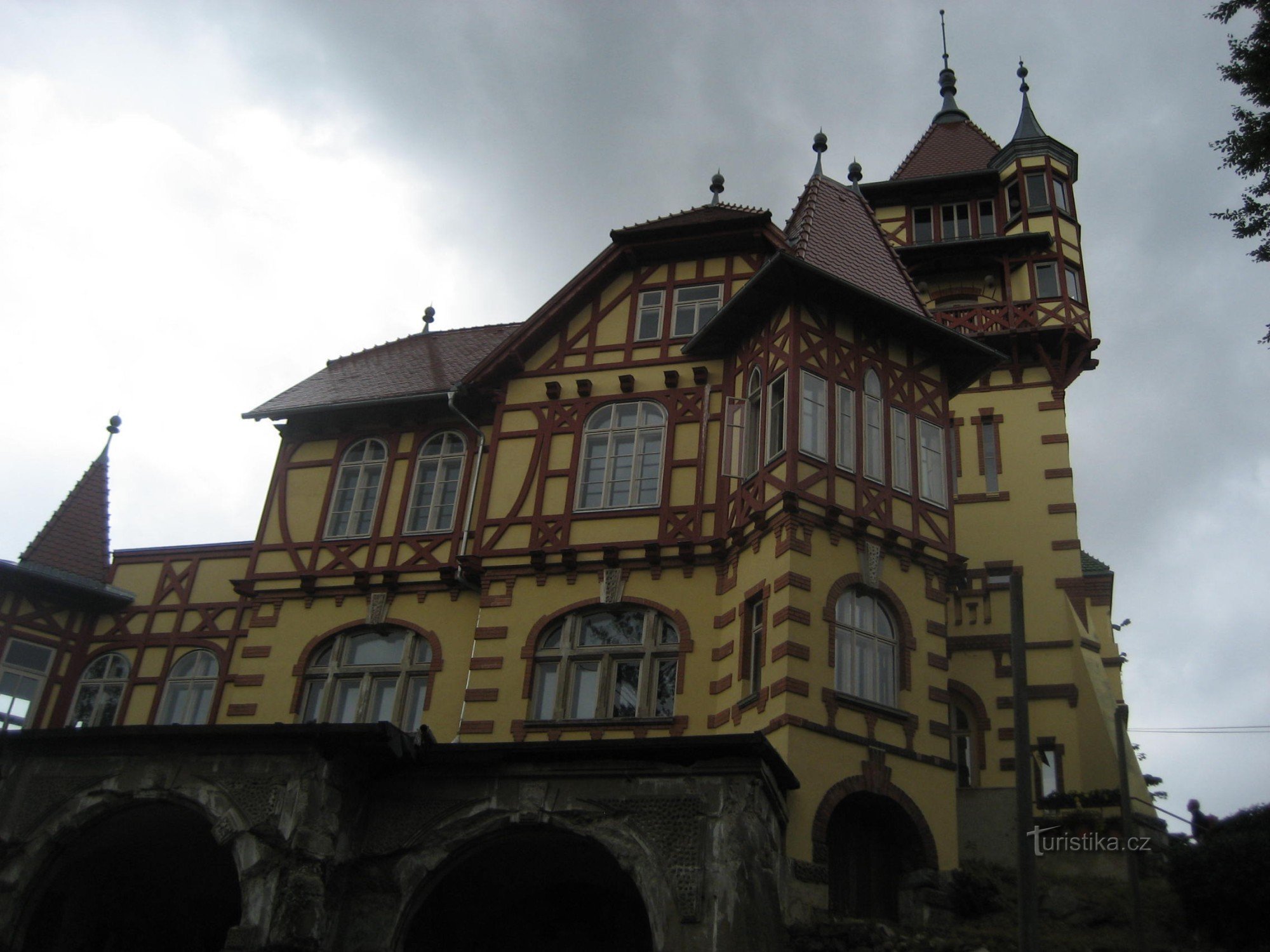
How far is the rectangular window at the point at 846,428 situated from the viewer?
66.5 feet

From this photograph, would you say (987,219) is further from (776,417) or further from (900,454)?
(776,417)

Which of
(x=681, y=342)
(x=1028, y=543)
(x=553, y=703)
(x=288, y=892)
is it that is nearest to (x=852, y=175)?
(x=681, y=342)

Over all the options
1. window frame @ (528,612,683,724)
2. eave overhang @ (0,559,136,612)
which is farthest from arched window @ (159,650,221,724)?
window frame @ (528,612,683,724)

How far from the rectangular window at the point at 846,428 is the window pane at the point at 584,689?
16.2 ft

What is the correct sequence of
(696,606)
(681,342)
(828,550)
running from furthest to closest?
(681,342) → (696,606) → (828,550)

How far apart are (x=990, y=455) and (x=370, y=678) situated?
40.5 ft

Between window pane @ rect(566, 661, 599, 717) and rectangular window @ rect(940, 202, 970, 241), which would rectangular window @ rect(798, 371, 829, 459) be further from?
rectangular window @ rect(940, 202, 970, 241)

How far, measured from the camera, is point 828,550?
1923cm

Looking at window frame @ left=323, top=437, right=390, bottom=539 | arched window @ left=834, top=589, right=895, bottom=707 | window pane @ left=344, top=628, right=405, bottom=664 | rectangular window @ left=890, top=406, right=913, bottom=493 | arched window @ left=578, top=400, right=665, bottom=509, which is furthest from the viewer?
window frame @ left=323, top=437, right=390, bottom=539

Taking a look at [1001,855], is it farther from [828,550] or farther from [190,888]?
[190,888]

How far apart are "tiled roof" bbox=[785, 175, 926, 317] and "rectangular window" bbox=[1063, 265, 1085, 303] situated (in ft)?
16.4

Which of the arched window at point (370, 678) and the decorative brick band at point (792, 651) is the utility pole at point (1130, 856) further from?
the arched window at point (370, 678)

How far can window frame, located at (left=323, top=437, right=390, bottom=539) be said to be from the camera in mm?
24188

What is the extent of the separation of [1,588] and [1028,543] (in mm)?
19487
